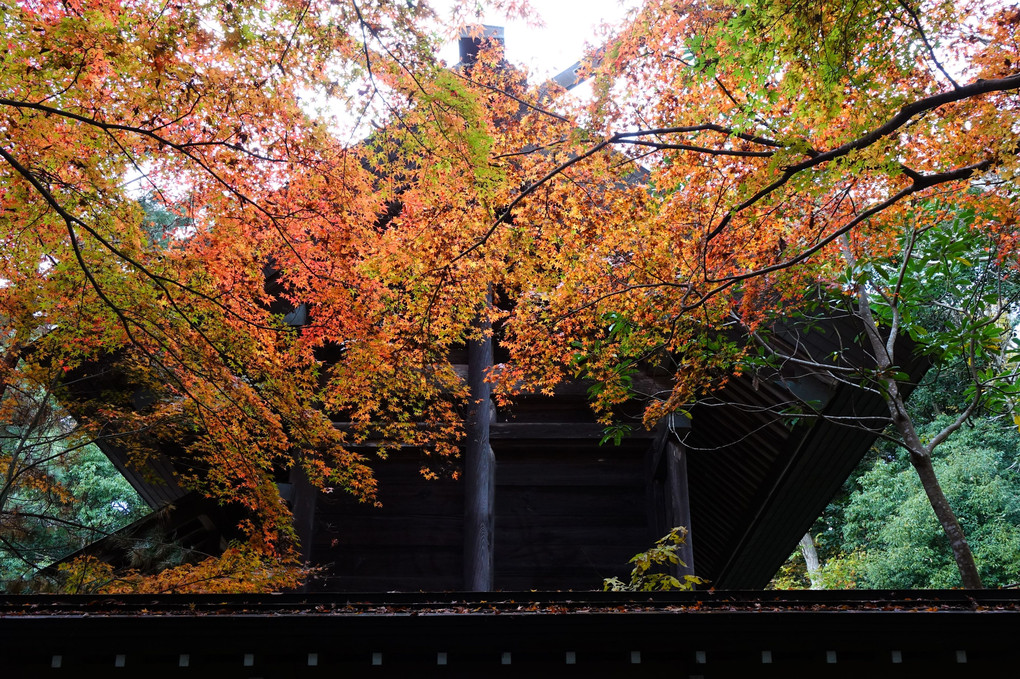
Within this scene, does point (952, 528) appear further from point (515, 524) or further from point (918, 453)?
point (515, 524)

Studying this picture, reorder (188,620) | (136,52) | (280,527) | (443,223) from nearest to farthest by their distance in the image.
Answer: (188,620), (136,52), (443,223), (280,527)

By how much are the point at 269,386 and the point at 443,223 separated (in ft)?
8.41

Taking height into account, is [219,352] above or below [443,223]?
below

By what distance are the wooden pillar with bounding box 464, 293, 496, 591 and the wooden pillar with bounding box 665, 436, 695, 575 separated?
204cm

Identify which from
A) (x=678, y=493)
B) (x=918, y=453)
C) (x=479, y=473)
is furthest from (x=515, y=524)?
(x=918, y=453)

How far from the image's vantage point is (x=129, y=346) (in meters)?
7.58

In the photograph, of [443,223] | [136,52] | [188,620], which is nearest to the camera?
[188,620]

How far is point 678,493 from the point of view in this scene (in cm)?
805

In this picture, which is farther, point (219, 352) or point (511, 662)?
point (219, 352)

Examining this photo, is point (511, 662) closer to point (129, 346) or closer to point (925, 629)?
point (925, 629)

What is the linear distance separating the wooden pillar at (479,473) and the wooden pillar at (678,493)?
2.04m

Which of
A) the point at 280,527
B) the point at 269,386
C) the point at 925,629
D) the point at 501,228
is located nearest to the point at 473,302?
the point at 501,228

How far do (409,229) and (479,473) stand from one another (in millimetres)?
2786

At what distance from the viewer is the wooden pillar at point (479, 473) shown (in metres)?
7.63
